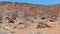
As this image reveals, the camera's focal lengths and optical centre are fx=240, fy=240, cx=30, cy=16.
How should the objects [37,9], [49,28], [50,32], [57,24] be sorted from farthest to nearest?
[37,9] < [57,24] < [49,28] < [50,32]

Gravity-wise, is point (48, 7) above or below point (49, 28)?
below

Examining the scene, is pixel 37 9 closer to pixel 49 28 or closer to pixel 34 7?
pixel 34 7

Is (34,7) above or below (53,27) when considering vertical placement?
below

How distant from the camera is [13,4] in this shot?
35188 millimetres

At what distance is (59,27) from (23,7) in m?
24.3

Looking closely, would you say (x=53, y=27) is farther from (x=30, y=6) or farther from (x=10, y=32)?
(x=30, y=6)

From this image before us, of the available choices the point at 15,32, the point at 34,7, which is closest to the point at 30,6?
the point at 34,7

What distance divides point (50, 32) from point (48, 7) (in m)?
24.6

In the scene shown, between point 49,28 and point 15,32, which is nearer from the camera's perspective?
point 49,28

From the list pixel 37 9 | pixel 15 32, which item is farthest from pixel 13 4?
pixel 15 32

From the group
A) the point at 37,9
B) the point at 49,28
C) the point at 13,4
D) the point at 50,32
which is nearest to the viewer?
the point at 50,32

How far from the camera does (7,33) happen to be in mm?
10578

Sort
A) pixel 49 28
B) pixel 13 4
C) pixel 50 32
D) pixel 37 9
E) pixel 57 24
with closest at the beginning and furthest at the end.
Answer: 1. pixel 50 32
2. pixel 49 28
3. pixel 57 24
4. pixel 37 9
5. pixel 13 4

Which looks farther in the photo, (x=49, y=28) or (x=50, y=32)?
(x=49, y=28)
